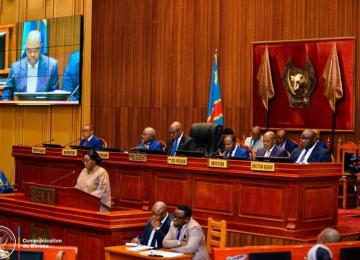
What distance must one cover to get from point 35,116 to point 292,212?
10.4 meters

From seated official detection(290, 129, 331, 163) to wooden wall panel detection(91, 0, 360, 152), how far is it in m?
2.56

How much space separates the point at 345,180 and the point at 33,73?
863 centimetres

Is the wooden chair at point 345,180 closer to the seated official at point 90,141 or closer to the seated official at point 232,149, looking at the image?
the seated official at point 232,149

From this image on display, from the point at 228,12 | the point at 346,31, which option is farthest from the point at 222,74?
the point at 346,31

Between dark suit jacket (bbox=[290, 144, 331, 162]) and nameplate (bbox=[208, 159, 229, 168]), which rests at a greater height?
dark suit jacket (bbox=[290, 144, 331, 162])

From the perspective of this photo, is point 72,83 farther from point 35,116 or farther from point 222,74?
point 222,74

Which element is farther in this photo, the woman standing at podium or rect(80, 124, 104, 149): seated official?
rect(80, 124, 104, 149): seated official

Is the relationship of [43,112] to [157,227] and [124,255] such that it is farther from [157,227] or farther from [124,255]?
[124,255]

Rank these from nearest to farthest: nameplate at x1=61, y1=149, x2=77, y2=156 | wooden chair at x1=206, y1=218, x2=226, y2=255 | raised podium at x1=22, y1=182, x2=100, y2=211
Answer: wooden chair at x1=206, y1=218, x2=226, y2=255, raised podium at x1=22, y1=182, x2=100, y2=211, nameplate at x1=61, y1=149, x2=77, y2=156

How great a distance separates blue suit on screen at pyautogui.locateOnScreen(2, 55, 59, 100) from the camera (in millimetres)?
16453

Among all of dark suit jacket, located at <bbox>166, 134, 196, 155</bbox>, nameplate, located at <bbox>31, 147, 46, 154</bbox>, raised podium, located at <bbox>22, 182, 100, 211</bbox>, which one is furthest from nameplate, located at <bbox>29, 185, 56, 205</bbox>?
dark suit jacket, located at <bbox>166, 134, 196, 155</bbox>

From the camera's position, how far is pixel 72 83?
52.7ft

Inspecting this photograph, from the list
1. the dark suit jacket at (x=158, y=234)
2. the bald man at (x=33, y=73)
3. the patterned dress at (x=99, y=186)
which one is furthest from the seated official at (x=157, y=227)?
the bald man at (x=33, y=73)

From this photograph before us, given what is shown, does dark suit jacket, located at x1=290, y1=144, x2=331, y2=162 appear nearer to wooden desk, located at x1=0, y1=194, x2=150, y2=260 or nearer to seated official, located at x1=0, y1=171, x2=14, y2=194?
wooden desk, located at x1=0, y1=194, x2=150, y2=260
